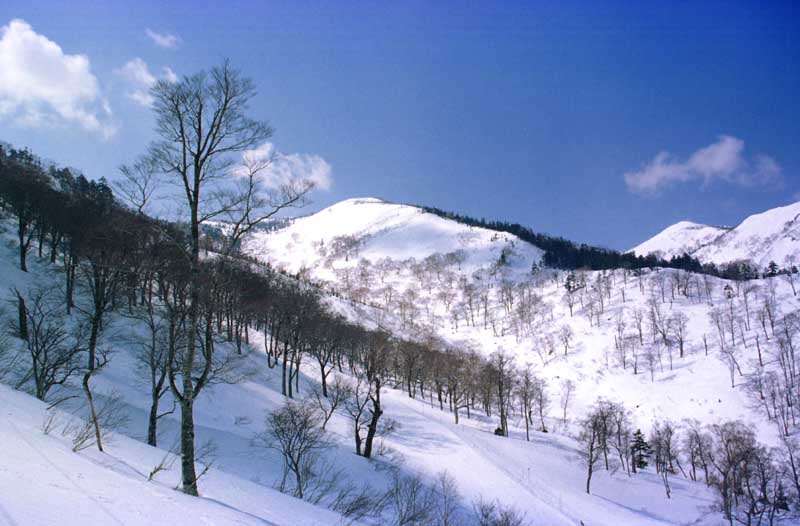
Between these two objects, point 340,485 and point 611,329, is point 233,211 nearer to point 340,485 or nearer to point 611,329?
point 340,485

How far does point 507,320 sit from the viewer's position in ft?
450

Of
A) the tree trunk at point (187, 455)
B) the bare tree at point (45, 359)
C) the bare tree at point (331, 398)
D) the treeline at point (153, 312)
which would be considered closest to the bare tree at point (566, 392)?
the treeline at point (153, 312)

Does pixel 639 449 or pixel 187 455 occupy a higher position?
pixel 187 455

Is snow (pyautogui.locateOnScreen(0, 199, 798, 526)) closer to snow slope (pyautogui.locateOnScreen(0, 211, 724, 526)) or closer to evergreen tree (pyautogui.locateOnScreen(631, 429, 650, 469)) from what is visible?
snow slope (pyautogui.locateOnScreen(0, 211, 724, 526))

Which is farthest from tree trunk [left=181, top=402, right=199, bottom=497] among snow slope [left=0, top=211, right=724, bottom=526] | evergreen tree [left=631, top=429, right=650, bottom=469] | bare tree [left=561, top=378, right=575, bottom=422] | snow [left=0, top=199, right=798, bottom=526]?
bare tree [left=561, top=378, right=575, bottom=422]

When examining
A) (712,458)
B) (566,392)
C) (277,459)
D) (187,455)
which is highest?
(187,455)

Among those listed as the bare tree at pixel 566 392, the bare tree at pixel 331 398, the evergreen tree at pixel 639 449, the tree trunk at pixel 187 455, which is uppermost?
the tree trunk at pixel 187 455

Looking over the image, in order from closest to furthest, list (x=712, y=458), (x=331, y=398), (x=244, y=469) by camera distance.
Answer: (x=244, y=469) < (x=331, y=398) < (x=712, y=458)

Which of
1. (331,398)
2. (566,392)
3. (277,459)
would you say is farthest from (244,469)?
(566,392)

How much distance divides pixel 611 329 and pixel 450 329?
184 feet

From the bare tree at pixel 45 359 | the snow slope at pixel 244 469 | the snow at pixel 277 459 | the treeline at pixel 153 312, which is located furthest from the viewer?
the bare tree at pixel 45 359

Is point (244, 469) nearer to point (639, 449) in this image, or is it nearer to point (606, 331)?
point (639, 449)

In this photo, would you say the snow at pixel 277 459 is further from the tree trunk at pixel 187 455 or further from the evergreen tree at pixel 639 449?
the evergreen tree at pixel 639 449

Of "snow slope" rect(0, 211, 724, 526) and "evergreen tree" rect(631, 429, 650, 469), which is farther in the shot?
"evergreen tree" rect(631, 429, 650, 469)
